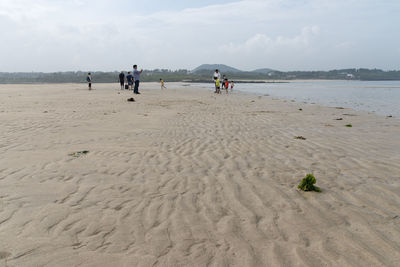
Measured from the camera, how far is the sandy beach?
9.23 feet

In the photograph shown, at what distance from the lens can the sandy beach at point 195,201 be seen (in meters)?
2.81

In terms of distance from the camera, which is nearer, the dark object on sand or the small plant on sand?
the small plant on sand

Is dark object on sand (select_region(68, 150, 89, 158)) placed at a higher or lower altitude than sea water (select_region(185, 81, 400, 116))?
lower

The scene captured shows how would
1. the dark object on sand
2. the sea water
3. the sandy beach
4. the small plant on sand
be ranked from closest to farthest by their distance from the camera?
1. the sandy beach
2. the small plant on sand
3. the dark object on sand
4. the sea water

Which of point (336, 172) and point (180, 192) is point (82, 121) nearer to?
point (180, 192)

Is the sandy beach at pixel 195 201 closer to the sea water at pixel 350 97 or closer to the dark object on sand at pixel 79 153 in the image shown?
the dark object on sand at pixel 79 153

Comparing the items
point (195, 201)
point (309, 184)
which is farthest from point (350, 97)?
point (195, 201)

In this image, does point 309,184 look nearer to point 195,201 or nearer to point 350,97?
point 195,201

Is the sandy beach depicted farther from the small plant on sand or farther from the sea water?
the sea water

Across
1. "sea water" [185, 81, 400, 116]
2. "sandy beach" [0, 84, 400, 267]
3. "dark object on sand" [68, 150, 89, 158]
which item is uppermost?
"sea water" [185, 81, 400, 116]

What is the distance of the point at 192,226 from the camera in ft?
10.9

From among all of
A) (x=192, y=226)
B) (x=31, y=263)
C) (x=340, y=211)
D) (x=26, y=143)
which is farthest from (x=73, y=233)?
(x=26, y=143)

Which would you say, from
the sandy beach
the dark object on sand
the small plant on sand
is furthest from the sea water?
the dark object on sand

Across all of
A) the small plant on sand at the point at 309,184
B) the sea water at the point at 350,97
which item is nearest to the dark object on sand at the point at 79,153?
the small plant on sand at the point at 309,184
